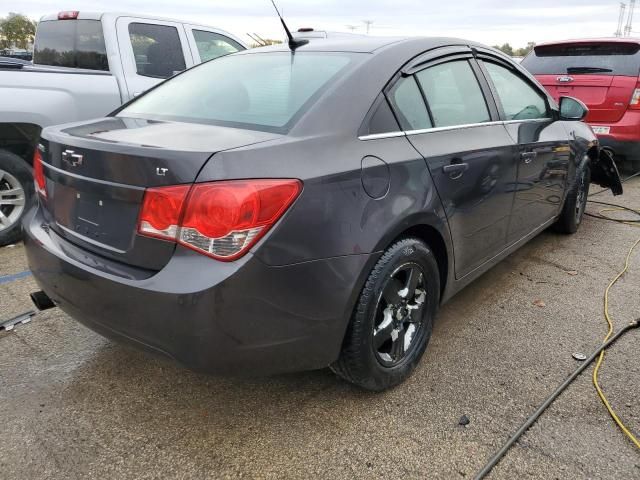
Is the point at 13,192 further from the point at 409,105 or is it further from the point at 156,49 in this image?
the point at 409,105

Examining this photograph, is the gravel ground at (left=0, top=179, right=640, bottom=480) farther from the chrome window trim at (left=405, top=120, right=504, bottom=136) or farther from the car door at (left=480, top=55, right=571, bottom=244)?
the chrome window trim at (left=405, top=120, right=504, bottom=136)

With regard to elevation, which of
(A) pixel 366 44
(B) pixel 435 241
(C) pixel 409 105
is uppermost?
(A) pixel 366 44

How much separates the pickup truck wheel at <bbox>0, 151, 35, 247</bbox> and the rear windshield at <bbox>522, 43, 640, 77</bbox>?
6.13 metres

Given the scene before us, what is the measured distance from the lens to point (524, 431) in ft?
7.34

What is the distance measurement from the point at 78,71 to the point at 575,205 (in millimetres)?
4511

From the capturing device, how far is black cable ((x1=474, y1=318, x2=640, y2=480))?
2041mm

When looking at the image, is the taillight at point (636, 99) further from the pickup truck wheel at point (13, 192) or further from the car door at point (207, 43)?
the pickup truck wheel at point (13, 192)

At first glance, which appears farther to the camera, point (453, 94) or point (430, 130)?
point (453, 94)

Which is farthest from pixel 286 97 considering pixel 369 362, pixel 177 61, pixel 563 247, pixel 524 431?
pixel 177 61

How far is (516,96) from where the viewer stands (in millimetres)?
3561

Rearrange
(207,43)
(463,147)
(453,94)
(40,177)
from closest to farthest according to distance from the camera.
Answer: (40,177)
(463,147)
(453,94)
(207,43)

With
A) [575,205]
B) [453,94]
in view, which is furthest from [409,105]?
[575,205]

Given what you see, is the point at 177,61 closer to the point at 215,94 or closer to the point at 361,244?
the point at 215,94

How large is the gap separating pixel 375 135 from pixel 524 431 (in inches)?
55.0
